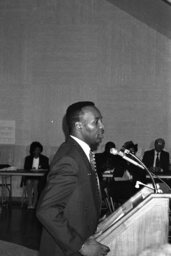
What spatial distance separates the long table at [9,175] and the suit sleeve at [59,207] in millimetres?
7935

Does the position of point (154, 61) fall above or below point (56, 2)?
below

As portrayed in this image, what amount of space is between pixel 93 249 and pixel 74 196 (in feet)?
0.89

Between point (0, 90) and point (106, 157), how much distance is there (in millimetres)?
3700

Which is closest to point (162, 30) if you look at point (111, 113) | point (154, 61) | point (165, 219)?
point (154, 61)

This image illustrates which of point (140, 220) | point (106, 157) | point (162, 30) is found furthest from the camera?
point (162, 30)

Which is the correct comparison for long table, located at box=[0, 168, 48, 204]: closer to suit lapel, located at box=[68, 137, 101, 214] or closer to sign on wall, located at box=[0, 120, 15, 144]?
sign on wall, located at box=[0, 120, 15, 144]

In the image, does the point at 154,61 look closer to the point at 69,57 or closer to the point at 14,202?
the point at 69,57

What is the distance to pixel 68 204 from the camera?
2527 millimetres

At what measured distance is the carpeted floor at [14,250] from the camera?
6.48m

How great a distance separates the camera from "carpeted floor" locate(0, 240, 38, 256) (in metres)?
6.48

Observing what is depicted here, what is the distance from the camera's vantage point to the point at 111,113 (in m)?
12.7

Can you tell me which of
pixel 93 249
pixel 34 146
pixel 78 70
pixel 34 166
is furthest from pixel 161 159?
pixel 93 249

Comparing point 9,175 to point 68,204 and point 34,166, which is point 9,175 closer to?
point 34,166

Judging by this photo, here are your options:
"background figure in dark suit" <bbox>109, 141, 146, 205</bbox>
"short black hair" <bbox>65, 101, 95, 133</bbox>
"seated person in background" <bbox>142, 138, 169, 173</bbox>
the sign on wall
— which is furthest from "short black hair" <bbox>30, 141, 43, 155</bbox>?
"short black hair" <bbox>65, 101, 95, 133</bbox>
